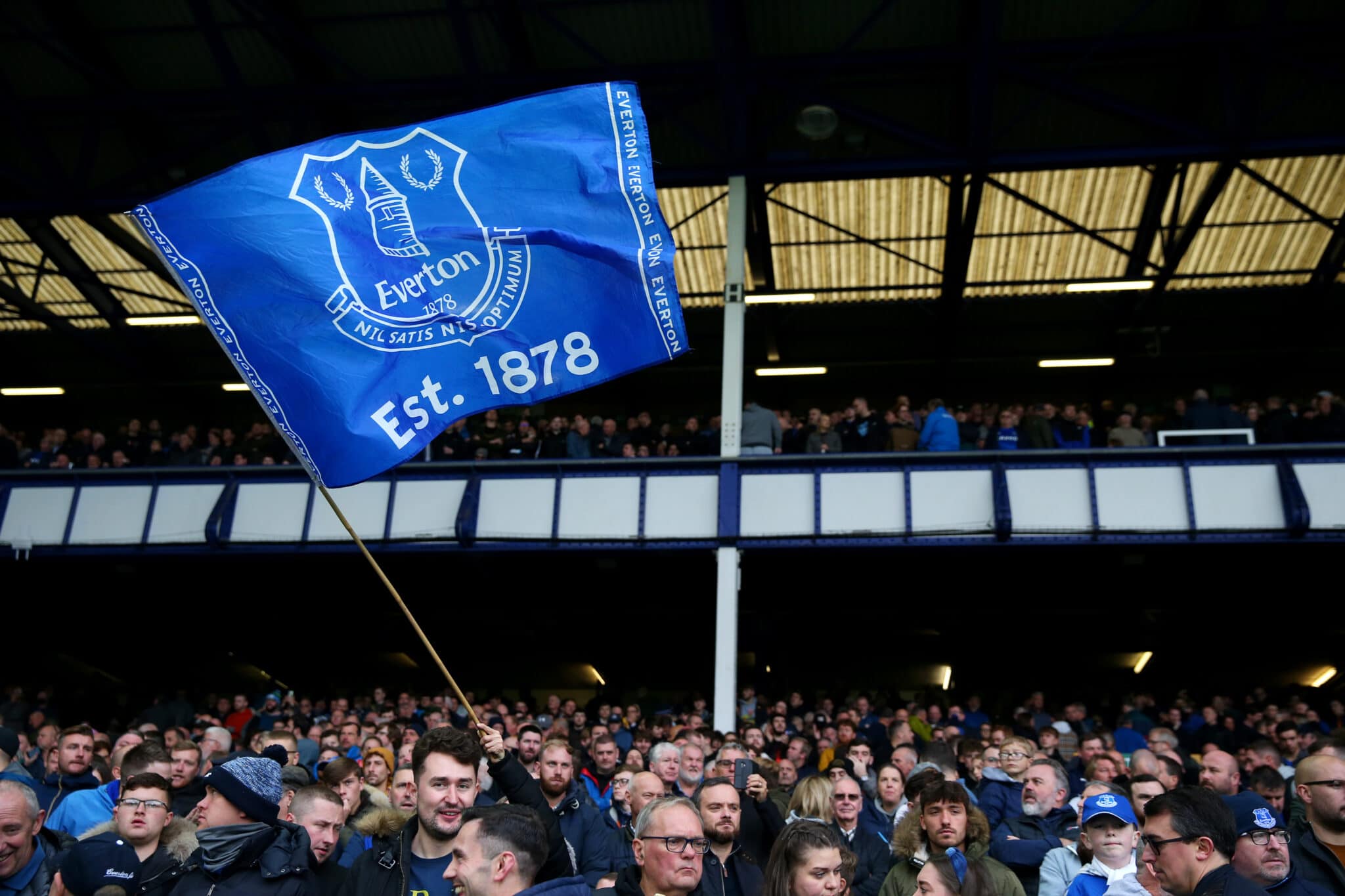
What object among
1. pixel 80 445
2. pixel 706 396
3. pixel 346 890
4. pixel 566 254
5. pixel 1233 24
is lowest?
pixel 346 890

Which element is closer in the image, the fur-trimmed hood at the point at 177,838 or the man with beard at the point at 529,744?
the fur-trimmed hood at the point at 177,838

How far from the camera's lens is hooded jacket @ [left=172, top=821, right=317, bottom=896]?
4.57 meters

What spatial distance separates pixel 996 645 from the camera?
25.3m

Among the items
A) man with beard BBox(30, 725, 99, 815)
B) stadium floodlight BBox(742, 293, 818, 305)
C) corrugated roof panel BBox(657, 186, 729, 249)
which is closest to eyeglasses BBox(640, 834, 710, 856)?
man with beard BBox(30, 725, 99, 815)

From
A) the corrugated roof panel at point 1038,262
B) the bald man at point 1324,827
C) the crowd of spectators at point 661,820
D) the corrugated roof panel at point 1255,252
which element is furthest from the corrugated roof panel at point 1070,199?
the bald man at point 1324,827

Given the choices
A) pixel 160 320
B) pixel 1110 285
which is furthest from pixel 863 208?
pixel 160 320

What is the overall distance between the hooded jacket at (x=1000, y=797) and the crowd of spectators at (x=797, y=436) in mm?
11366

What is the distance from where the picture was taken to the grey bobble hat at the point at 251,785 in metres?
4.61

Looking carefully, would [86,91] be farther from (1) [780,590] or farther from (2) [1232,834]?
(2) [1232,834]

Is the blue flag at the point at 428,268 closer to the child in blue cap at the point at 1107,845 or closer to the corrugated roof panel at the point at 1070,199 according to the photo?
the child in blue cap at the point at 1107,845

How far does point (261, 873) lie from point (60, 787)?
503cm

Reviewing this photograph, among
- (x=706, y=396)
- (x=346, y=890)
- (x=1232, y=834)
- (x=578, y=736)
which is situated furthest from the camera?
(x=706, y=396)

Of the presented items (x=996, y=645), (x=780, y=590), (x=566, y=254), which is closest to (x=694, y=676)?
(x=780, y=590)

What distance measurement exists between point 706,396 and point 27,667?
16.6 metres
